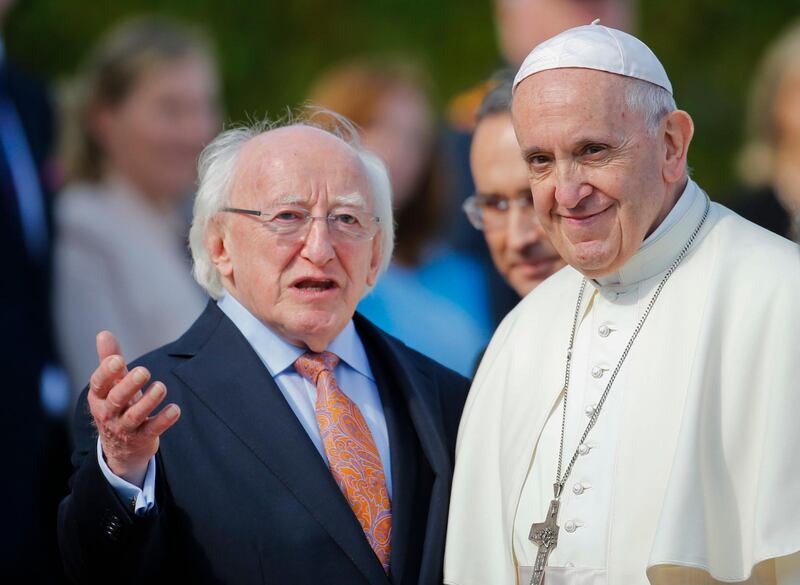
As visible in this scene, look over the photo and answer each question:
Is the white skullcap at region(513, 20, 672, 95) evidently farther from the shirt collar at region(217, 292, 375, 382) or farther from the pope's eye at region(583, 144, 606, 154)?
the shirt collar at region(217, 292, 375, 382)

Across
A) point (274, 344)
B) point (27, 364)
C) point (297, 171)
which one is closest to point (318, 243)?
point (297, 171)

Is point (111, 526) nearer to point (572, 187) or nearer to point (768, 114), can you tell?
point (572, 187)

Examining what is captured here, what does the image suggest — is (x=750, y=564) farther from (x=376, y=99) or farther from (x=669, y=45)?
(x=669, y=45)

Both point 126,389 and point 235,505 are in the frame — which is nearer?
point 126,389

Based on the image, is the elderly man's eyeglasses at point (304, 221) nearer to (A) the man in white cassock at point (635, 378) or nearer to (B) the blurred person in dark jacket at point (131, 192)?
(A) the man in white cassock at point (635, 378)

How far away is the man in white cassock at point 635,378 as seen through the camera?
386 cm

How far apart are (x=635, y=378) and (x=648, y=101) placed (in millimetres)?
749

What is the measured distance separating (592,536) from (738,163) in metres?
7.21

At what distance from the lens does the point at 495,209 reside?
5445 mm

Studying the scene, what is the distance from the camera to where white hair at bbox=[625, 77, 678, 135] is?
4059 millimetres

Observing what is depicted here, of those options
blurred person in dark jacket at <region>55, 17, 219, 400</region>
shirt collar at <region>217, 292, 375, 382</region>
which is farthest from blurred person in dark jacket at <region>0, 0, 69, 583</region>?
shirt collar at <region>217, 292, 375, 382</region>

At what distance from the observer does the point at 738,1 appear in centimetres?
1113

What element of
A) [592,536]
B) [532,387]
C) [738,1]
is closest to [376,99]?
[532,387]

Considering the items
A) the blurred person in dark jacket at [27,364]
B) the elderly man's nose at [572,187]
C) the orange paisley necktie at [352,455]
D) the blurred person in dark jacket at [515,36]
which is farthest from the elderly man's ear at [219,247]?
the blurred person in dark jacket at [515,36]
